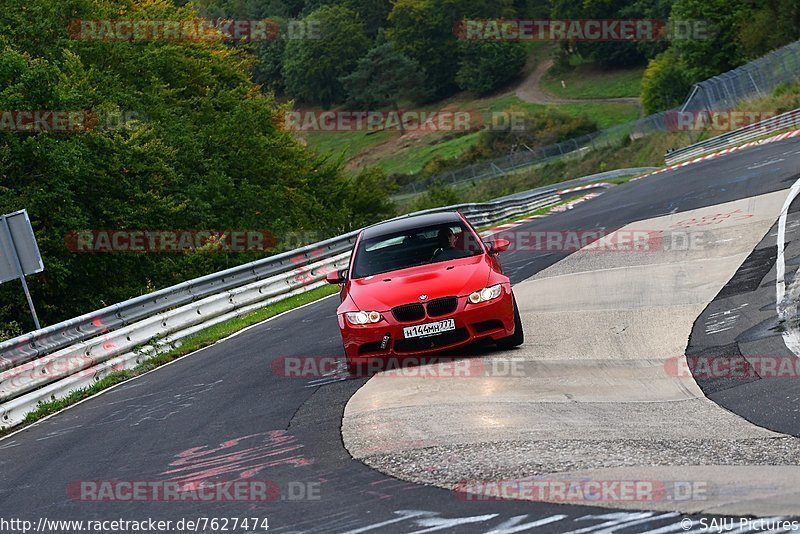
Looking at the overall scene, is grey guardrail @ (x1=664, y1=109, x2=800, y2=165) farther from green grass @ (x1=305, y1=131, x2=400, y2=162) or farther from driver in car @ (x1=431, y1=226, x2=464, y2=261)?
green grass @ (x1=305, y1=131, x2=400, y2=162)

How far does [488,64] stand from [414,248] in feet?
378

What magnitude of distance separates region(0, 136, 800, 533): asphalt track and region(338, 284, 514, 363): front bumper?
1.40 feet

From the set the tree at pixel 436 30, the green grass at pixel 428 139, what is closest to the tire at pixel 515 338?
the green grass at pixel 428 139

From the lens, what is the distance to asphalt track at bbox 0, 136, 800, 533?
620 centimetres

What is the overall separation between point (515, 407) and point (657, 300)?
5.73 metres

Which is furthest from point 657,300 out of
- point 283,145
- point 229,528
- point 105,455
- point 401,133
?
point 401,133

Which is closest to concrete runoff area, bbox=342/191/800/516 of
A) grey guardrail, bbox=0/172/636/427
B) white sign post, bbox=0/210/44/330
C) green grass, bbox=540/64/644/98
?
grey guardrail, bbox=0/172/636/427

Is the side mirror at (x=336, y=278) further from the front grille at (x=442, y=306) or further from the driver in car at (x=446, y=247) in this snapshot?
the front grille at (x=442, y=306)

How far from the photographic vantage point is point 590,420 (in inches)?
326

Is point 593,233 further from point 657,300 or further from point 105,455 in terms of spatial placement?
point 105,455

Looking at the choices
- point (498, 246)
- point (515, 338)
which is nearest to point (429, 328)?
point (515, 338)

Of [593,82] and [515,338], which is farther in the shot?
[593,82]

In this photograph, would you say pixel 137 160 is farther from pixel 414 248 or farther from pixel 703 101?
pixel 703 101

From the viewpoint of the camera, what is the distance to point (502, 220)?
34.9 metres
